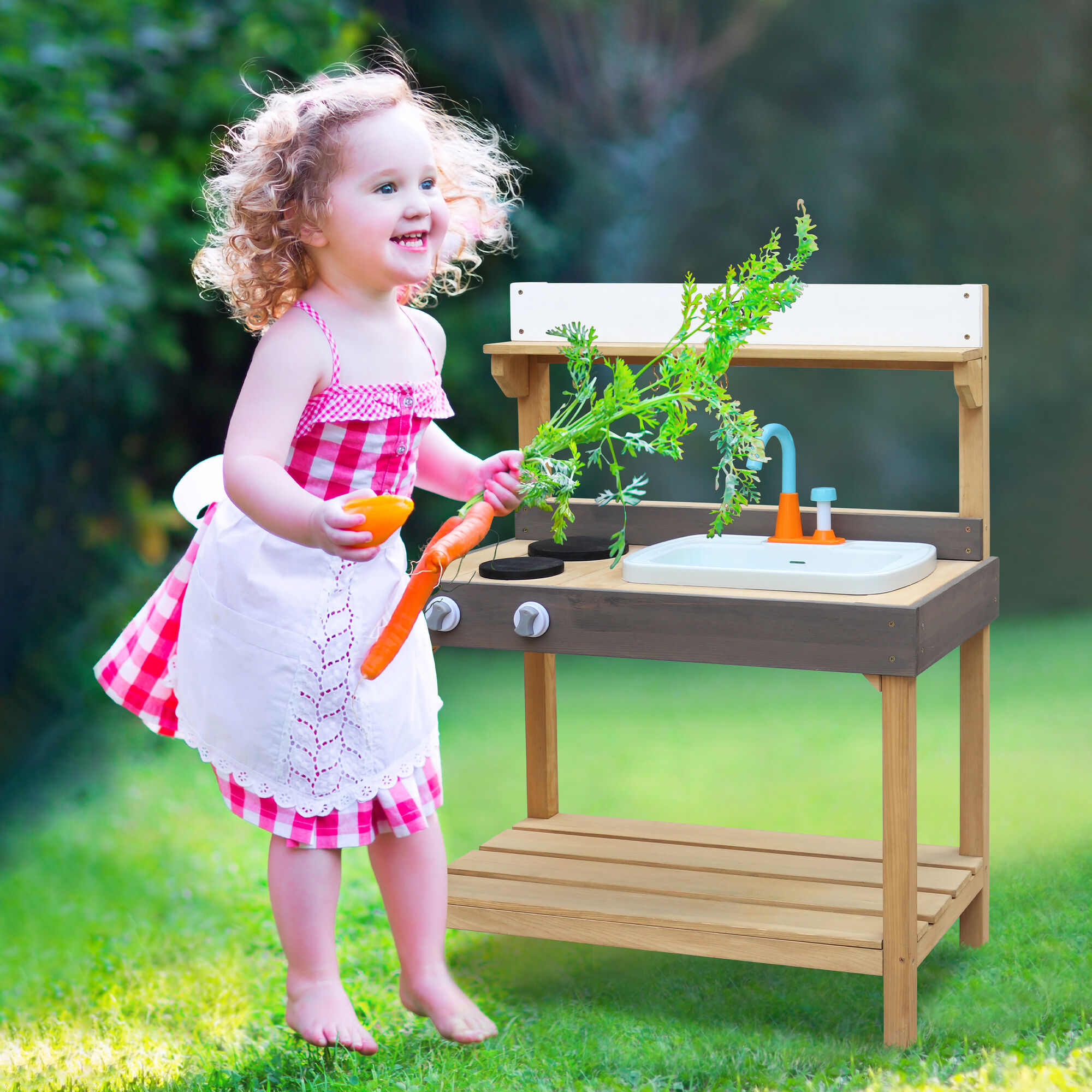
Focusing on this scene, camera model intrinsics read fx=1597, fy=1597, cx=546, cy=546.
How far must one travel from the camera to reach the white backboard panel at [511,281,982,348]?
2.84 metres

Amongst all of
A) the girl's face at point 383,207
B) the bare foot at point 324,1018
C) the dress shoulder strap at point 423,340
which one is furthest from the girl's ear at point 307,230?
the bare foot at point 324,1018

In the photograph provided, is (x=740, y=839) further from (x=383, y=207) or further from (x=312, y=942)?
(x=383, y=207)

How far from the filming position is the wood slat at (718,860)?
9.66ft

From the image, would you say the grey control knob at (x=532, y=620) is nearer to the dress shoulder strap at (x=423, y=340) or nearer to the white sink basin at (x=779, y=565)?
the white sink basin at (x=779, y=565)

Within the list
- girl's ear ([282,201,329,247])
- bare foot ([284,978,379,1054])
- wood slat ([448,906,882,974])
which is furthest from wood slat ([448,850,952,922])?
girl's ear ([282,201,329,247])

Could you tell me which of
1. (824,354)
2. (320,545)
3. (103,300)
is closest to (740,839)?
(824,354)

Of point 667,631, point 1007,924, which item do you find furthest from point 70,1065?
point 1007,924

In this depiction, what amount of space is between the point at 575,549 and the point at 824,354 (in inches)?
22.7

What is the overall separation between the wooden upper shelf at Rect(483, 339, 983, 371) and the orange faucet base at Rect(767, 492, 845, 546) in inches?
9.9

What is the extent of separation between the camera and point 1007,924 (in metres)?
3.14

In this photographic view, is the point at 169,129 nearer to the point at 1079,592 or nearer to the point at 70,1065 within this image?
the point at 70,1065

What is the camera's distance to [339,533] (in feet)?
6.41

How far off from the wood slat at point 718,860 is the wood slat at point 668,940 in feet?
0.65

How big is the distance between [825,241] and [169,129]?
8.21ft
